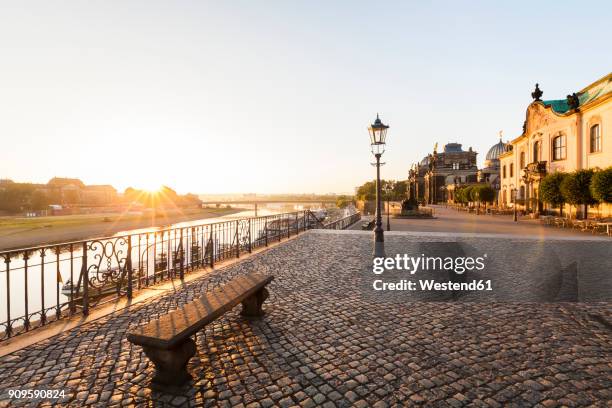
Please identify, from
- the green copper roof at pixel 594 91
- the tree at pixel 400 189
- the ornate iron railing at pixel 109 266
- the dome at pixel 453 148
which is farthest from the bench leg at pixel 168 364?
the dome at pixel 453 148

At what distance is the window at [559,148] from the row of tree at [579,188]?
5.65m

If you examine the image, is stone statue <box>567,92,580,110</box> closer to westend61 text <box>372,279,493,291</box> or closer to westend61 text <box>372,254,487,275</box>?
westend61 text <box>372,254,487,275</box>

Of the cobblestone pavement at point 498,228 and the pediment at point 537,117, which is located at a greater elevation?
Result: the pediment at point 537,117

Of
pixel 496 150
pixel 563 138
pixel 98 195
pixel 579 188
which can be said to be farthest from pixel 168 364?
pixel 98 195

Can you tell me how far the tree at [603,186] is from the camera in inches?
722

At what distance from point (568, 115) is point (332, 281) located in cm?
3259

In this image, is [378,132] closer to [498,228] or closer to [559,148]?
[498,228]

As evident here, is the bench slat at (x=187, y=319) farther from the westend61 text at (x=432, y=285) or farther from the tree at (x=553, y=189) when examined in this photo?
the tree at (x=553, y=189)

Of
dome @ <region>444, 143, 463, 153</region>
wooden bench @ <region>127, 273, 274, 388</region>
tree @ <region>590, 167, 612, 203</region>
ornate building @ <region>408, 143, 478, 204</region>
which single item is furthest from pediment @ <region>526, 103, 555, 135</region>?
dome @ <region>444, 143, 463, 153</region>

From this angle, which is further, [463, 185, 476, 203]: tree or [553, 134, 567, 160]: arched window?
[463, 185, 476, 203]: tree

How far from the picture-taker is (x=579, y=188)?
2170 cm

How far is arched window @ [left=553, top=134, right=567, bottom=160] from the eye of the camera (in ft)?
97.9

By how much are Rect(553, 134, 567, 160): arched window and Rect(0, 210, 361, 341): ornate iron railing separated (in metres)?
23.7

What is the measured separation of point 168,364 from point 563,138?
38.0m
